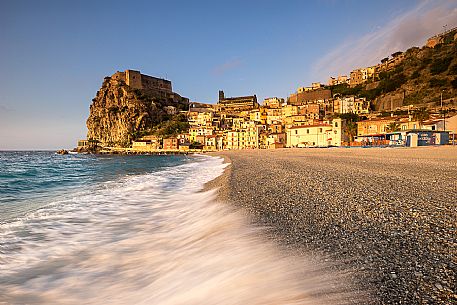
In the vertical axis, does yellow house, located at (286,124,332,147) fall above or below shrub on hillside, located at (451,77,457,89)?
below

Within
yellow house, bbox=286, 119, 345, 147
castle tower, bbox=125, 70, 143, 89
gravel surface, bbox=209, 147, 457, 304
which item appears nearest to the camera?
gravel surface, bbox=209, 147, 457, 304

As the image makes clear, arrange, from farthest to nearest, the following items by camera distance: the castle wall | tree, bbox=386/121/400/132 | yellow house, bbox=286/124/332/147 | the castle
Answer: the castle wall
the castle
yellow house, bbox=286/124/332/147
tree, bbox=386/121/400/132

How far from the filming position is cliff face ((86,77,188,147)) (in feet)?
372

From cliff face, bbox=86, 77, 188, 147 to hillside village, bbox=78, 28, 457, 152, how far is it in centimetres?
47

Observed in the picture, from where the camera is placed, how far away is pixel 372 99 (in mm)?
72750

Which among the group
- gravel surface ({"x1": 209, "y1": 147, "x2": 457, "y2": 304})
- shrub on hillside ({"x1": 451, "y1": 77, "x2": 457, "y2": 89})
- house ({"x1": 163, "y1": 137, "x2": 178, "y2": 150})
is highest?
shrub on hillside ({"x1": 451, "y1": 77, "x2": 457, "y2": 89})

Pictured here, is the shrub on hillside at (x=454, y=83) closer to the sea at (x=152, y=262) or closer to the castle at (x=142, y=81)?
the sea at (x=152, y=262)

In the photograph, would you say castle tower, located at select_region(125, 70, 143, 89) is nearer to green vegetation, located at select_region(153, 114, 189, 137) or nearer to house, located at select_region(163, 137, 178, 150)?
green vegetation, located at select_region(153, 114, 189, 137)

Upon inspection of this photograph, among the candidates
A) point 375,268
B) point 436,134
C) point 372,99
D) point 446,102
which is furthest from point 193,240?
point 372,99

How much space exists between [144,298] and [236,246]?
3.81 ft

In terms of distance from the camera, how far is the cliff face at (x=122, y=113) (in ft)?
372

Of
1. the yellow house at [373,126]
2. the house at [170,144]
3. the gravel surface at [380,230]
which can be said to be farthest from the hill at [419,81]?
the gravel surface at [380,230]

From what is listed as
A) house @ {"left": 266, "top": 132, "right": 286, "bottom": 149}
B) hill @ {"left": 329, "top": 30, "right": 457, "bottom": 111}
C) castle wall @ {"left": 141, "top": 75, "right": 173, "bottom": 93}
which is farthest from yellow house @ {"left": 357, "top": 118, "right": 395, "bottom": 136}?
castle wall @ {"left": 141, "top": 75, "right": 173, "bottom": 93}

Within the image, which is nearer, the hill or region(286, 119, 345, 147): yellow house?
region(286, 119, 345, 147): yellow house
